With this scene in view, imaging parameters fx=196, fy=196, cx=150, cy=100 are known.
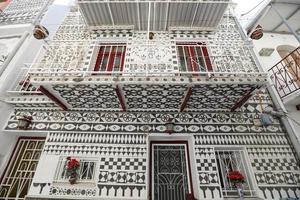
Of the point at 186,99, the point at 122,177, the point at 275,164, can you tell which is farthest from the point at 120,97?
the point at 275,164

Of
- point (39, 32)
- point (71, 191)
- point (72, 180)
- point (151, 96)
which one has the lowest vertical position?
point (71, 191)

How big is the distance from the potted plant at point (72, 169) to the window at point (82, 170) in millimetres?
150

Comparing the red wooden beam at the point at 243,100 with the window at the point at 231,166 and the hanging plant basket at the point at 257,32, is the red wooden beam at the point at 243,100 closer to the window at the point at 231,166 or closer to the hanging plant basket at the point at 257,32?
the window at the point at 231,166

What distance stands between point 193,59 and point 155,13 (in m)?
2.15

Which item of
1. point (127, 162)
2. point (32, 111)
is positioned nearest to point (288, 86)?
point (127, 162)

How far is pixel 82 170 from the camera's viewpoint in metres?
5.70

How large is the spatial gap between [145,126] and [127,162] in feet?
3.94

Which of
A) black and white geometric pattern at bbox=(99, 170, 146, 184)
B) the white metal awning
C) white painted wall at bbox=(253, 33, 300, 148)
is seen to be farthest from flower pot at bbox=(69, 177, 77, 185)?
the white metal awning

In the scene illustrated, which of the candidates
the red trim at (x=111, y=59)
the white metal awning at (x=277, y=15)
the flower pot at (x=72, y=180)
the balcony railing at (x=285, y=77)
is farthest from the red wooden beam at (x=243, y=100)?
the flower pot at (x=72, y=180)

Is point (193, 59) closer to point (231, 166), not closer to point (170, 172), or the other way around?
point (231, 166)

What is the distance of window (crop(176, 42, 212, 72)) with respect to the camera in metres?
6.85

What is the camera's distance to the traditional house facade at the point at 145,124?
5.33m

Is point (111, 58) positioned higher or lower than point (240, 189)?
higher

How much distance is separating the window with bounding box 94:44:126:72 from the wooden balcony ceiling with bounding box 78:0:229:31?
3.19 feet
